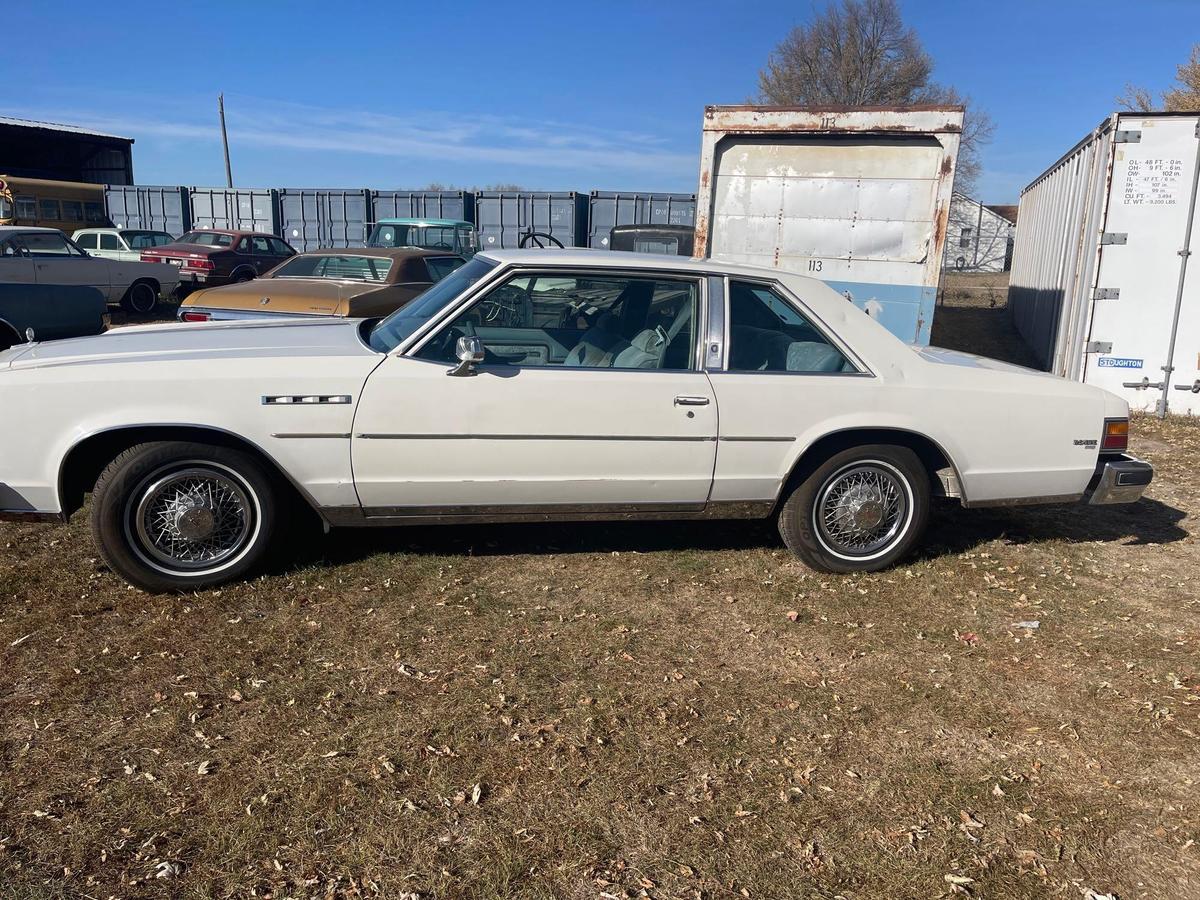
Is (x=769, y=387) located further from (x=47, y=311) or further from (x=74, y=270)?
(x=74, y=270)

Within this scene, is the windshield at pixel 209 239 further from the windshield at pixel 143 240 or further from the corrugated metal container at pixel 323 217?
the corrugated metal container at pixel 323 217

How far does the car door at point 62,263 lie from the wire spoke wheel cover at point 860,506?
12.5 metres

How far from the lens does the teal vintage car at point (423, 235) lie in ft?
51.0

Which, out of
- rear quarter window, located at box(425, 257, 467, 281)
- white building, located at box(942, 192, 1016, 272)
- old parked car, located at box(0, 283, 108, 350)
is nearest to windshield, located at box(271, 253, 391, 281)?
rear quarter window, located at box(425, 257, 467, 281)

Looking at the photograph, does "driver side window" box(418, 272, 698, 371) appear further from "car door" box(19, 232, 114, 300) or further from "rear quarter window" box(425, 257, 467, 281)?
"car door" box(19, 232, 114, 300)

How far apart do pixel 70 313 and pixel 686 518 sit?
8001 mm

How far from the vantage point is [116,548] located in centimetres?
389

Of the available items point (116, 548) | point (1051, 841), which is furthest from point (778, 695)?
point (116, 548)

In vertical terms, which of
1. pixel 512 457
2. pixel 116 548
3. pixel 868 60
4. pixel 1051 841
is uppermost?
pixel 868 60

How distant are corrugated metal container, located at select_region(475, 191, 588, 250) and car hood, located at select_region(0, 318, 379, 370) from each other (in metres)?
20.0

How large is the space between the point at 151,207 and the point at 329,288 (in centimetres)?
2365

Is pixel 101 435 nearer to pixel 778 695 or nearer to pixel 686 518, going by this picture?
pixel 686 518

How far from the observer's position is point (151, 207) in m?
28.4

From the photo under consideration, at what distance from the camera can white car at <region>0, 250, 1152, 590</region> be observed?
3889mm
